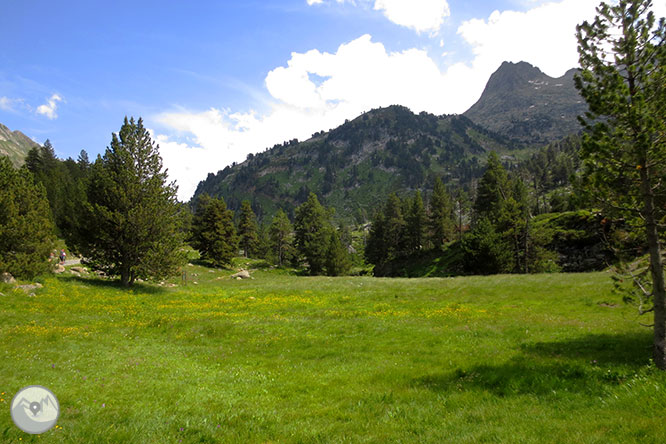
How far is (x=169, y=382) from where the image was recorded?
10.9 metres

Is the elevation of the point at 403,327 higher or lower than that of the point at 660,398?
lower

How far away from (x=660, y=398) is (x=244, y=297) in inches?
1152

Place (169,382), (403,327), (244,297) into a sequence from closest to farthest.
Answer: (169,382) < (403,327) < (244,297)

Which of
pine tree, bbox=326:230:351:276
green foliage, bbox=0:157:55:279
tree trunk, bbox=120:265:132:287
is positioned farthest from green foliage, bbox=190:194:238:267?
green foliage, bbox=0:157:55:279

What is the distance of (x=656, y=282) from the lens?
33.8 ft

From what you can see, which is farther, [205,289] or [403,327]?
[205,289]

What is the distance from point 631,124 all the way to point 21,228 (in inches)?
1387

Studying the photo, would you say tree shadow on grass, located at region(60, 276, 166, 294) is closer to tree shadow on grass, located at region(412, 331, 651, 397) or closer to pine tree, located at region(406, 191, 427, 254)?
tree shadow on grass, located at region(412, 331, 651, 397)

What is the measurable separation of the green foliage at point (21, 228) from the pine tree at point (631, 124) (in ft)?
113

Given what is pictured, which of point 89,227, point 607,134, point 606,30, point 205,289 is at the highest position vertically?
point 606,30

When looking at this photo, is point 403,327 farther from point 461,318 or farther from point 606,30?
point 606,30

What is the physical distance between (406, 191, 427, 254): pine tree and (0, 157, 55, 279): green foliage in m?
71.0

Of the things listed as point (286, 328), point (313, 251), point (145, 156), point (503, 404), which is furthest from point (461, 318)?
point (313, 251)

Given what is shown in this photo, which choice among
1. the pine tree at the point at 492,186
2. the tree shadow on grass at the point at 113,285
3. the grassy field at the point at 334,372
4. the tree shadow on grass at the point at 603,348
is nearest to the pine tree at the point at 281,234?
the pine tree at the point at 492,186
